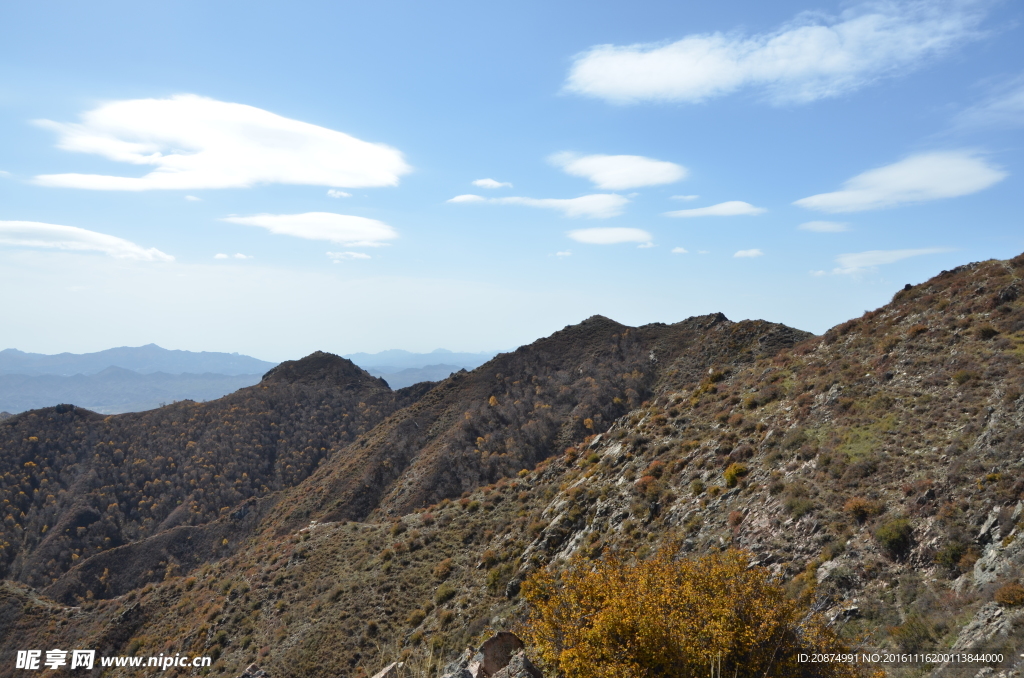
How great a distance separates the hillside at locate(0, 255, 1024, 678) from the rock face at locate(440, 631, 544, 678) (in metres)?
2.23

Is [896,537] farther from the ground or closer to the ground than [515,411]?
farther from the ground

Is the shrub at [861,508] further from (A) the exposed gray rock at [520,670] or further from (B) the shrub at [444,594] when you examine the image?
(B) the shrub at [444,594]

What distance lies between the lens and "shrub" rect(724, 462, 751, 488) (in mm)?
22109

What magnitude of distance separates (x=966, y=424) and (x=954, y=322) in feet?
36.5

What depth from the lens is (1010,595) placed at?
10.2 m

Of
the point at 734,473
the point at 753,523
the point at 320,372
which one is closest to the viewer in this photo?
the point at 753,523

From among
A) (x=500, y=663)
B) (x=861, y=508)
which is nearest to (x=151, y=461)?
(x=500, y=663)

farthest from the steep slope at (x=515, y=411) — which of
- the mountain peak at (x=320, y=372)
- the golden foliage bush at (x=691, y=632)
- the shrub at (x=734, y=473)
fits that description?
the golden foliage bush at (x=691, y=632)

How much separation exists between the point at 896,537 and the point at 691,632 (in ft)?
27.9

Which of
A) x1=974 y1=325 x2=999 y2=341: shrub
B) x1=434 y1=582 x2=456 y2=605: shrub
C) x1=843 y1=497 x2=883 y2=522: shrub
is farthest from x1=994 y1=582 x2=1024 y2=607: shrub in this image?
x1=434 y1=582 x2=456 y2=605: shrub

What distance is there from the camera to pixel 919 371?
73.2 feet

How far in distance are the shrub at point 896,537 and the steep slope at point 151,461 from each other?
8252 centimetres

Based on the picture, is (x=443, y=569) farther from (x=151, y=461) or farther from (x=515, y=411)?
(x=151, y=461)

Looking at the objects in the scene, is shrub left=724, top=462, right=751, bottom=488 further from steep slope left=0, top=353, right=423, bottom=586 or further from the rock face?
steep slope left=0, top=353, right=423, bottom=586
